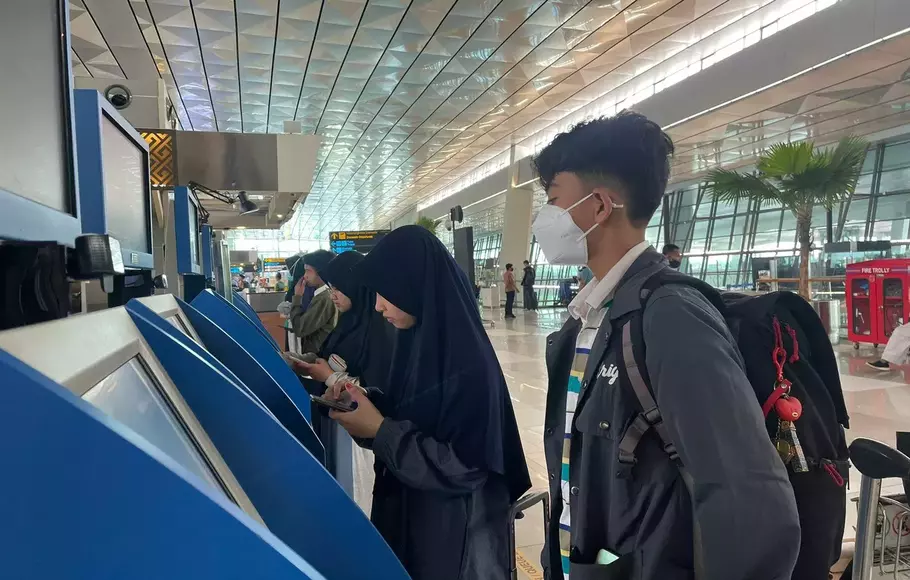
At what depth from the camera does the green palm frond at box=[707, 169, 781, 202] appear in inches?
292

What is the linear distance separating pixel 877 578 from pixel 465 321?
64.6 inches

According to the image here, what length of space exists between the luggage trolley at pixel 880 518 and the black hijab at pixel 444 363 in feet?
2.81

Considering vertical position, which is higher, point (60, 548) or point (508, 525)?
point (60, 548)

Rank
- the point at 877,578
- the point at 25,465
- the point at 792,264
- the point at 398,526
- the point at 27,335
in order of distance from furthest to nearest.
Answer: the point at 792,264, the point at 877,578, the point at 398,526, the point at 27,335, the point at 25,465

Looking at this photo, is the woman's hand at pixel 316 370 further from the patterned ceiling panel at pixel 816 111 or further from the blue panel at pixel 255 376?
the patterned ceiling panel at pixel 816 111

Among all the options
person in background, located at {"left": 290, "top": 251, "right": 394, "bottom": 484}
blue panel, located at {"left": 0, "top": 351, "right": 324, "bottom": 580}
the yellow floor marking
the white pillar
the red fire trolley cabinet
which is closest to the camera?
blue panel, located at {"left": 0, "top": 351, "right": 324, "bottom": 580}

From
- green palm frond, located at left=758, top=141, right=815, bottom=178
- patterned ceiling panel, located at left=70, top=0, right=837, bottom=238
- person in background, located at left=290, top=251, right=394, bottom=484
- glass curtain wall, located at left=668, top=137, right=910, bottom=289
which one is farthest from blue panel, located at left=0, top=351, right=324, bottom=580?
glass curtain wall, located at left=668, top=137, right=910, bottom=289

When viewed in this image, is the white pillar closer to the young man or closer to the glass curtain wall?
the glass curtain wall

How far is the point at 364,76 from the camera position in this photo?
10.9m

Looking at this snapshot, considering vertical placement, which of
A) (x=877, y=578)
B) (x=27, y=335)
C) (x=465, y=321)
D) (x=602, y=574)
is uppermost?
(x=27, y=335)

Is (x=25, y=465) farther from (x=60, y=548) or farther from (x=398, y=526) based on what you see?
(x=398, y=526)

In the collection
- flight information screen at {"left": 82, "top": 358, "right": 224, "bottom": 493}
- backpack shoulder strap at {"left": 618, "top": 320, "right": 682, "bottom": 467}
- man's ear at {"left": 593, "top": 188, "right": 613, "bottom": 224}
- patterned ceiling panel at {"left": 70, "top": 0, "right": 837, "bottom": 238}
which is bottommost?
backpack shoulder strap at {"left": 618, "top": 320, "right": 682, "bottom": 467}

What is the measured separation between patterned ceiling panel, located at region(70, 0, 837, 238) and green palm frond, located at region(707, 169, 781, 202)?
2803 mm

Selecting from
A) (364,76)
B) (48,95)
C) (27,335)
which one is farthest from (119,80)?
(364,76)
